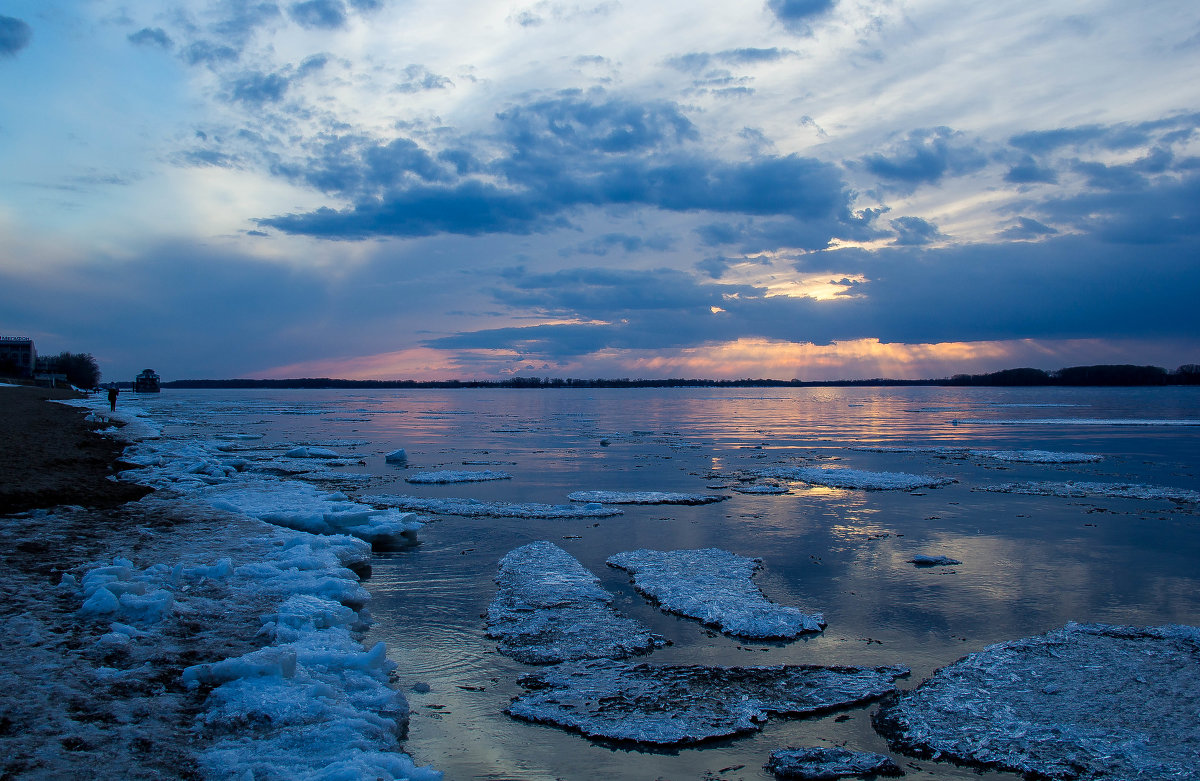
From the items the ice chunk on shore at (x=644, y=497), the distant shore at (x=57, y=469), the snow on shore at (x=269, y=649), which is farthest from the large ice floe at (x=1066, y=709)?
the distant shore at (x=57, y=469)

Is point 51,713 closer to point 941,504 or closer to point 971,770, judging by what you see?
point 971,770

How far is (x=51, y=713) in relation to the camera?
13.6ft

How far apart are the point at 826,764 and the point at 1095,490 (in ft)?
47.9

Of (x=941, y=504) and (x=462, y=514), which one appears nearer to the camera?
(x=462, y=514)

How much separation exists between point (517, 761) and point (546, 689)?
106 centimetres

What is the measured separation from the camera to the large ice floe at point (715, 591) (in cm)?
683

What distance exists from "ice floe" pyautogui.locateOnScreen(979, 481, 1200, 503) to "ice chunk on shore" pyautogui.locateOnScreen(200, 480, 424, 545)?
1284 centimetres

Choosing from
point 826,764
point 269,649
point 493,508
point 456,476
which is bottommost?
point 826,764

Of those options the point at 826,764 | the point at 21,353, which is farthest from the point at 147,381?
the point at 826,764

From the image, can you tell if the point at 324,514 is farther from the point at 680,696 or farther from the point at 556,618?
the point at 680,696

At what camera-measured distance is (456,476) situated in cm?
1730

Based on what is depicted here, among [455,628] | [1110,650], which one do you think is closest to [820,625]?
[1110,650]

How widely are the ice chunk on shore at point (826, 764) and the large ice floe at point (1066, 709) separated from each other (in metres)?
0.32

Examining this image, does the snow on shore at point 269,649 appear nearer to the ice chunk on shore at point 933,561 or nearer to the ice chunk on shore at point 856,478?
the ice chunk on shore at point 933,561
